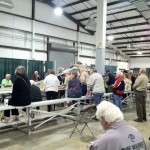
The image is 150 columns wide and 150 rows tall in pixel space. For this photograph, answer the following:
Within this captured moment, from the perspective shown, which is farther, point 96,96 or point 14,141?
point 96,96

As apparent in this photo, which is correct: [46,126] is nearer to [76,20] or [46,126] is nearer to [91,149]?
[91,149]

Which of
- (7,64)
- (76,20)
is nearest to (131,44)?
(76,20)

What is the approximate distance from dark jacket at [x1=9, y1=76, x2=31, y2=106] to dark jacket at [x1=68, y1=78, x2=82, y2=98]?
170 centimetres

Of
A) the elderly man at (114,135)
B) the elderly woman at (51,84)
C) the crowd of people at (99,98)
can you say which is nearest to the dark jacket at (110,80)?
the crowd of people at (99,98)

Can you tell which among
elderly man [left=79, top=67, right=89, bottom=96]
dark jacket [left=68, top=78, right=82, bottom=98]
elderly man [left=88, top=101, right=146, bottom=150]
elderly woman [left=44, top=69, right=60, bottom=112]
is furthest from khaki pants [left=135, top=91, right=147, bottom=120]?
elderly man [left=88, top=101, right=146, bottom=150]

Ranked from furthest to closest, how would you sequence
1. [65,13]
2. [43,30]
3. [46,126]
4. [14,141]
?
[65,13], [43,30], [46,126], [14,141]

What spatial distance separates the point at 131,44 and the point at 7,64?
976 centimetres

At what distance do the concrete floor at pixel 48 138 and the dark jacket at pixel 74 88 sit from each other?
2.81ft

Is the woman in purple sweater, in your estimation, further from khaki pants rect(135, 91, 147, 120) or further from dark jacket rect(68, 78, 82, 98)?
khaki pants rect(135, 91, 147, 120)

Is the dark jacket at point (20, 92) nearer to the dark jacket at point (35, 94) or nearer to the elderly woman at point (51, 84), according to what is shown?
the dark jacket at point (35, 94)

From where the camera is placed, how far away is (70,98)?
6180 mm

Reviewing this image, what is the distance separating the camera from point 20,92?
4445 millimetres

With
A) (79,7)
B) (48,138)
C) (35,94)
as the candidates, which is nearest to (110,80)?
(35,94)

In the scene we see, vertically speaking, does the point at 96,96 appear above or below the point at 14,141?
above
